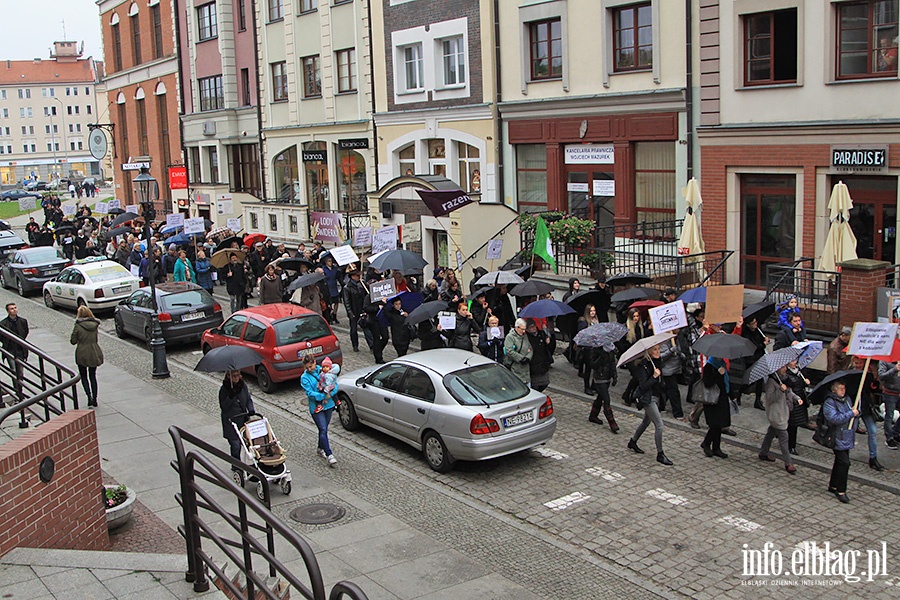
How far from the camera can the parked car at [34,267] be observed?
102ft

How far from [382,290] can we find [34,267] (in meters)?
17.0

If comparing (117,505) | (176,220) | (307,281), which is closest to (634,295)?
(307,281)

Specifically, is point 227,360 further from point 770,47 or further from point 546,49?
point 546,49

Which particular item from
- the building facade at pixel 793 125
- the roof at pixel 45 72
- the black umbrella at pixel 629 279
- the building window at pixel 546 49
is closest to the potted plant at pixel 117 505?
the black umbrella at pixel 629 279

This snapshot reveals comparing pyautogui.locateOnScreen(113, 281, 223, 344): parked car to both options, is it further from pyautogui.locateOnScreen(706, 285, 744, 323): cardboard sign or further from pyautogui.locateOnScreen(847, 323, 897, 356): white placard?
pyautogui.locateOnScreen(847, 323, 897, 356): white placard

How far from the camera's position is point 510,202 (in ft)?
89.1

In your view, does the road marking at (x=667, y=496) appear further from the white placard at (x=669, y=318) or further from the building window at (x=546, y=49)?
the building window at (x=546, y=49)

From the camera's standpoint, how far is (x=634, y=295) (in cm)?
1730

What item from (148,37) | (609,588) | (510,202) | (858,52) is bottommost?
(609,588)

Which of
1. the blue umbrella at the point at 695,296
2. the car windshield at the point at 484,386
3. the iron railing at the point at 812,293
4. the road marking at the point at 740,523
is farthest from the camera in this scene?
the iron railing at the point at 812,293

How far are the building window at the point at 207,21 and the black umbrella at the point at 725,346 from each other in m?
34.1

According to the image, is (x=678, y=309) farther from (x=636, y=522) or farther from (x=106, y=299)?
(x=106, y=299)

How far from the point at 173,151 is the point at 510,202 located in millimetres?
28369

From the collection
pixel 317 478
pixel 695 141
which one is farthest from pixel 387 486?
pixel 695 141
